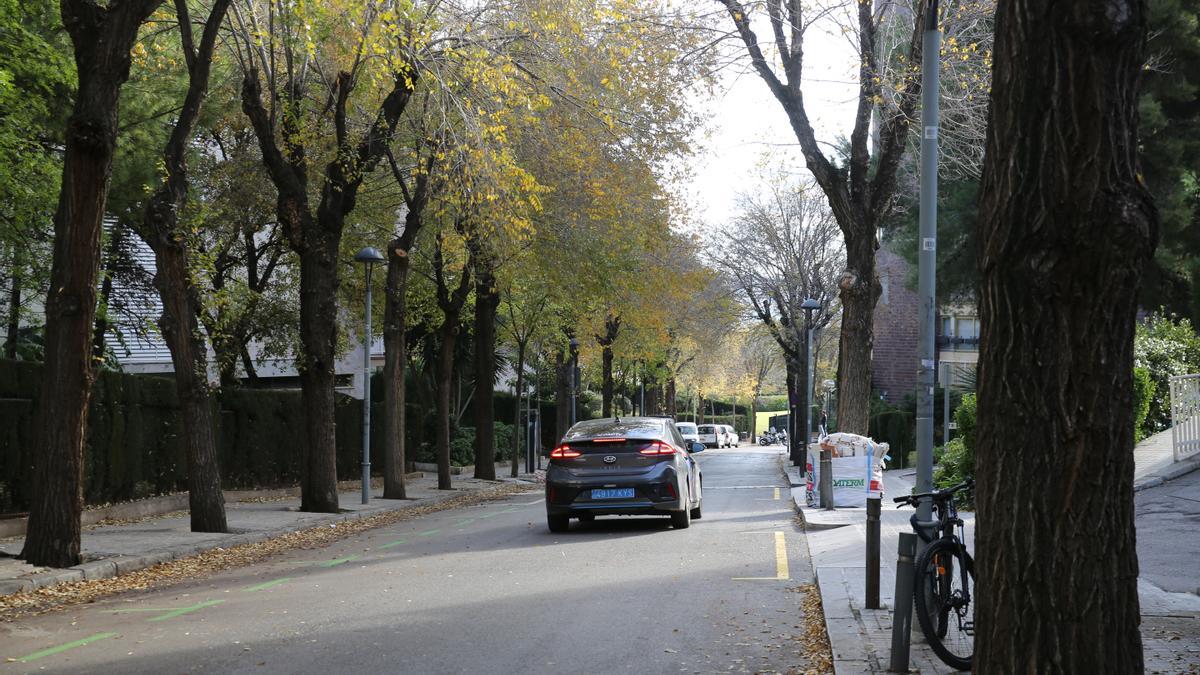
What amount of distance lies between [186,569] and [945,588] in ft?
29.5

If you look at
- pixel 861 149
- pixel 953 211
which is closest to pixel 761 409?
pixel 953 211

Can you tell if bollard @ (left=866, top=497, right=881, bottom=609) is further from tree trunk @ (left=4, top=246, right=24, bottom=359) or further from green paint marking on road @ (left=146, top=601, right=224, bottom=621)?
tree trunk @ (left=4, top=246, right=24, bottom=359)

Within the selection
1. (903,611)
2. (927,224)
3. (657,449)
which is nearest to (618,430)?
(657,449)

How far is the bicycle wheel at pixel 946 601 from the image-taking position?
7.59 metres

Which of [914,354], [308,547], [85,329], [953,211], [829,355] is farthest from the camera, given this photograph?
[829,355]

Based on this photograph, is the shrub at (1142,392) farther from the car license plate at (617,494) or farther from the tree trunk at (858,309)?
A: the car license plate at (617,494)

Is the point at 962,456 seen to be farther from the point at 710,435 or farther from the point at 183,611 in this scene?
the point at 710,435

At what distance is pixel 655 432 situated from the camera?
688 inches

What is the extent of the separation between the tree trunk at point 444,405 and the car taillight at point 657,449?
1343 centimetres

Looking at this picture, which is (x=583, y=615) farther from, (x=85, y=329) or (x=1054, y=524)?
(x=85, y=329)

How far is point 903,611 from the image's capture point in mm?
7180

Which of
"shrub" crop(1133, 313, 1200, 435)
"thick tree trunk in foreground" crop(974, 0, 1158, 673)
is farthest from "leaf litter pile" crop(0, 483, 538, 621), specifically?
"shrub" crop(1133, 313, 1200, 435)

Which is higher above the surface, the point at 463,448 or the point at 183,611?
the point at 183,611

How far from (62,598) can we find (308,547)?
549 centimetres
